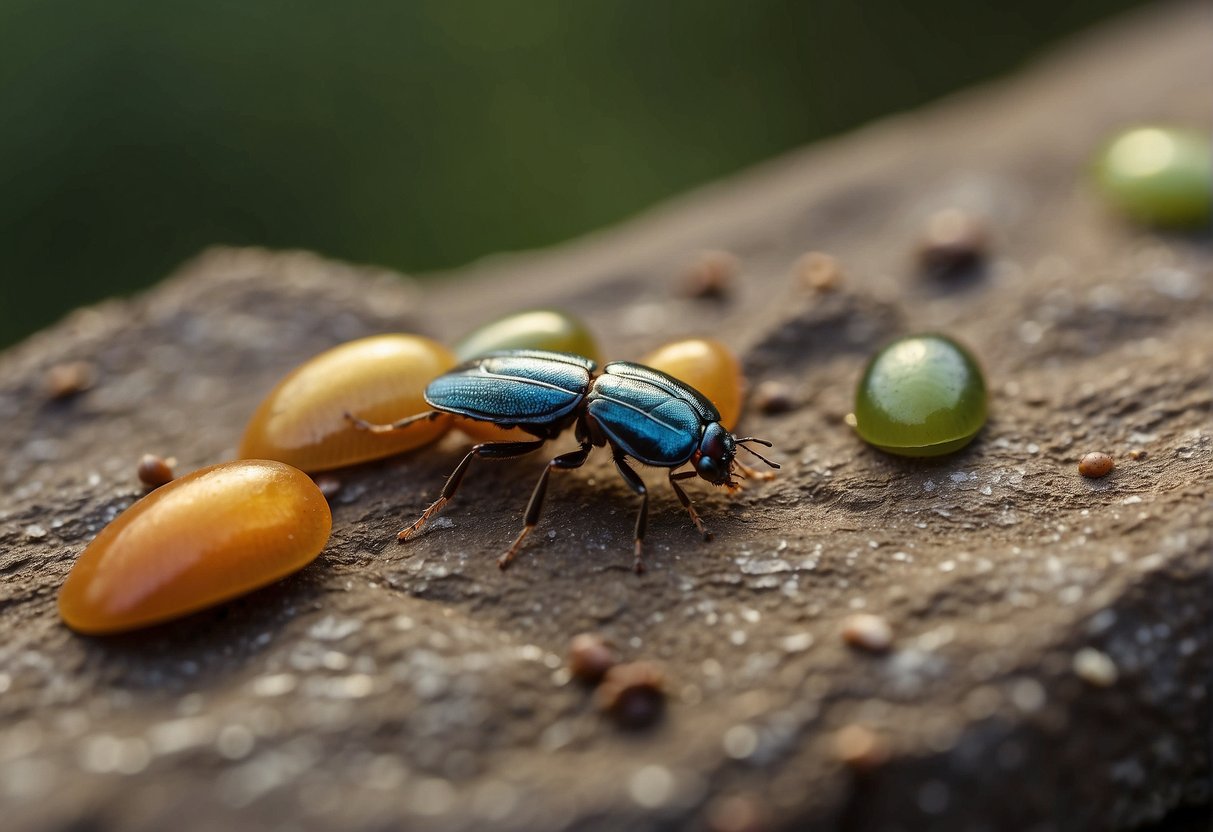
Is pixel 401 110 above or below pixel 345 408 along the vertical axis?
above

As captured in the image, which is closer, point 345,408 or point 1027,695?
point 1027,695

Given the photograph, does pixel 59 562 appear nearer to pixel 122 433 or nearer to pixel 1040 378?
pixel 122 433

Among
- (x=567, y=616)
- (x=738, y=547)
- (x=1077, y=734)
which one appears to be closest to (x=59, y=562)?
(x=567, y=616)

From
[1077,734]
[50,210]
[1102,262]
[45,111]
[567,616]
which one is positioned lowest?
[1077,734]

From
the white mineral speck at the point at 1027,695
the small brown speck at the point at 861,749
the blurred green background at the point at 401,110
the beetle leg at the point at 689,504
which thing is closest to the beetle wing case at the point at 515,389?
the beetle leg at the point at 689,504

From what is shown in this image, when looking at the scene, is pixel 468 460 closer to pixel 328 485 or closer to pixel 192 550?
pixel 328 485

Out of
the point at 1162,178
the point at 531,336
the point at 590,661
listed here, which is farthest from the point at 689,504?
the point at 1162,178

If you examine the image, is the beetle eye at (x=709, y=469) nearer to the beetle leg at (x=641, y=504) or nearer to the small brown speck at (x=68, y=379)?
the beetle leg at (x=641, y=504)

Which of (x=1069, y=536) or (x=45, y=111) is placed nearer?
(x=1069, y=536)
